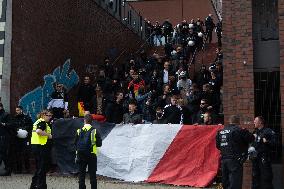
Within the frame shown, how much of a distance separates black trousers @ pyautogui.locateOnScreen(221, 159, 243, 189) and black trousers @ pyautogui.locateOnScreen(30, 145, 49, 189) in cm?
367

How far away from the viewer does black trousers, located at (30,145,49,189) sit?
10.3 m

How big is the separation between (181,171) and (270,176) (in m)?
2.33

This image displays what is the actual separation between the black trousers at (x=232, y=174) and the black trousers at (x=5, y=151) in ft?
20.8

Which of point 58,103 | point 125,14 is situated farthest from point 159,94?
point 125,14

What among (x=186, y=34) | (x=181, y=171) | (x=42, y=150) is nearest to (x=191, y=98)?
(x=181, y=171)

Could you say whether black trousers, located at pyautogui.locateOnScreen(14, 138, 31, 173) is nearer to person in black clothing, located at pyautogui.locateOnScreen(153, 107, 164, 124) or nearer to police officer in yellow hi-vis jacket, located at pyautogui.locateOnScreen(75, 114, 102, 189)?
person in black clothing, located at pyautogui.locateOnScreen(153, 107, 164, 124)

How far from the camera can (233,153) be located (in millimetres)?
9453

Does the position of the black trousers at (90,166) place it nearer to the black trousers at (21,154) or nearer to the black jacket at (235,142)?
the black jacket at (235,142)

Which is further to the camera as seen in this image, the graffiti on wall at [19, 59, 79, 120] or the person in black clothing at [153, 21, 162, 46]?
the person in black clothing at [153, 21, 162, 46]

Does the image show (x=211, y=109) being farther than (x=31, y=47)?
No

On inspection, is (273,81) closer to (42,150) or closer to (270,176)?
(270,176)

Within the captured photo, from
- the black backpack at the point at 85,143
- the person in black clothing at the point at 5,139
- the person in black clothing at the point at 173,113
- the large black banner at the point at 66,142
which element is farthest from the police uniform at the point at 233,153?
the person in black clothing at the point at 5,139

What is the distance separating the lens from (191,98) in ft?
45.6

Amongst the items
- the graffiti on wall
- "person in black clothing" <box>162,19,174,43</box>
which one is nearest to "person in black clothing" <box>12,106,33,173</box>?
the graffiti on wall
